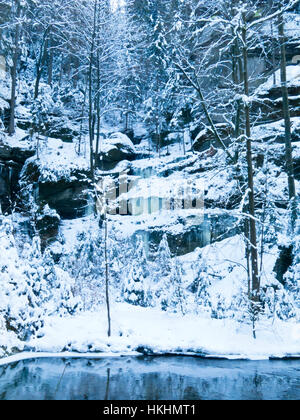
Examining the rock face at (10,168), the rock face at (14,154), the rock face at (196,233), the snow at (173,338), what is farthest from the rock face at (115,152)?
the snow at (173,338)

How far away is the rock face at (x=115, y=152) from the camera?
85.2ft

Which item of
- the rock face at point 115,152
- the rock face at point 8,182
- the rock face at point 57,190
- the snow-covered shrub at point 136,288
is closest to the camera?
the snow-covered shrub at point 136,288

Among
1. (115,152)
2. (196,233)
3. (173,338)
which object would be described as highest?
(115,152)

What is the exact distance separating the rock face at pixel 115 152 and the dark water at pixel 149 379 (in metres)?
18.1

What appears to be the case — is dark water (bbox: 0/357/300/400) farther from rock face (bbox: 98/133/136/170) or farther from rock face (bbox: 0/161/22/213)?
rock face (bbox: 98/133/136/170)

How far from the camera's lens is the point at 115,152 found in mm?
26328

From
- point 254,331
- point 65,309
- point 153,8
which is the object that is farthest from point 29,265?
point 153,8

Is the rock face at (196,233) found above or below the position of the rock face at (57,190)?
below

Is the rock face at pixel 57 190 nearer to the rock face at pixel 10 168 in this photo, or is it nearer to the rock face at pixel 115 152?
the rock face at pixel 10 168

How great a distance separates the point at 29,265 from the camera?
36.8ft

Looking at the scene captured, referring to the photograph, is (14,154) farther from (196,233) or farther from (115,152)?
(196,233)

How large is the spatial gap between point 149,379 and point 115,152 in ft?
67.1

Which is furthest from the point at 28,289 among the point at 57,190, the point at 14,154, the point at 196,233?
the point at 14,154

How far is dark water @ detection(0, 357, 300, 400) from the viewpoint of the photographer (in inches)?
271
